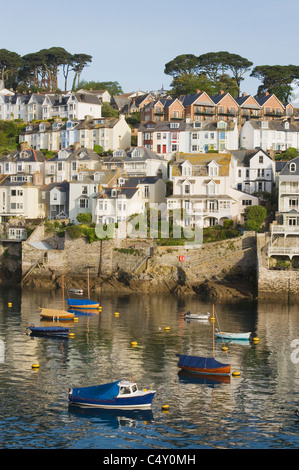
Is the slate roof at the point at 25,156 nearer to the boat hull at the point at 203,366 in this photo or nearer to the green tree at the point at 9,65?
the green tree at the point at 9,65

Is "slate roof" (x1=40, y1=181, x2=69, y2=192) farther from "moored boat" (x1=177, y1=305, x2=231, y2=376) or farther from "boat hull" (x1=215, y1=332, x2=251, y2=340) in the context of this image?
"moored boat" (x1=177, y1=305, x2=231, y2=376)

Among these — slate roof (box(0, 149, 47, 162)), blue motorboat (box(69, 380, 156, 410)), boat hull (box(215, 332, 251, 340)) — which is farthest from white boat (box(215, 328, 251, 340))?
slate roof (box(0, 149, 47, 162))

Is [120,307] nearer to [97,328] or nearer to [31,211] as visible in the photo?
[97,328]

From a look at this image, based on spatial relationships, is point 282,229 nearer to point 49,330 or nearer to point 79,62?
point 49,330

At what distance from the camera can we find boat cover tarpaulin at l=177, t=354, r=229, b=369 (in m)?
39.0

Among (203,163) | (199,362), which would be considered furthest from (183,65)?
(199,362)

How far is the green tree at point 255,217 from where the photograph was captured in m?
69.2

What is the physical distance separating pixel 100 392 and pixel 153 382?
418cm

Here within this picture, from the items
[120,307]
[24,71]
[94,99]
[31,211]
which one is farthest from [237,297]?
[24,71]

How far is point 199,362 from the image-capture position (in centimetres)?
3922

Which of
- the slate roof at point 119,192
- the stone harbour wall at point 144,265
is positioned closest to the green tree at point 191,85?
the slate roof at point 119,192

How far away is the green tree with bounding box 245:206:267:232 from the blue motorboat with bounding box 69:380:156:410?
3786cm

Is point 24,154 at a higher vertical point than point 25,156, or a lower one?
higher

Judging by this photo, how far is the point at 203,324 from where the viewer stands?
174 ft
